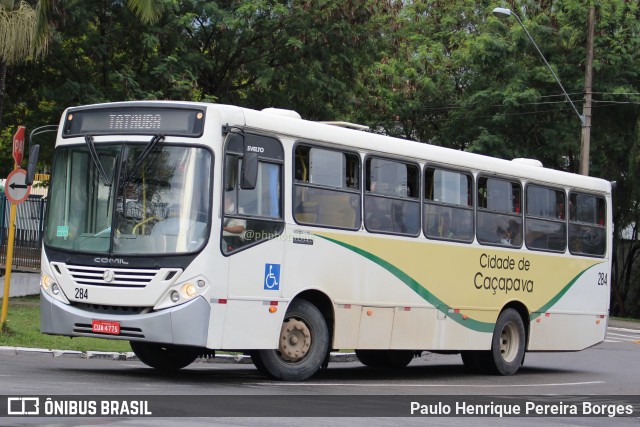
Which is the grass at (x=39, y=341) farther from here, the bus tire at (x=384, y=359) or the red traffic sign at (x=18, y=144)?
the bus tire at (x=384, y=359)

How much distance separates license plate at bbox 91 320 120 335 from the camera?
13.1 meters

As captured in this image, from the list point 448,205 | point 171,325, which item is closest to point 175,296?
point 171,325

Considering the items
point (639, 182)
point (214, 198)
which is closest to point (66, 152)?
point (214, 198)

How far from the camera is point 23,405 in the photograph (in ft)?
31.7

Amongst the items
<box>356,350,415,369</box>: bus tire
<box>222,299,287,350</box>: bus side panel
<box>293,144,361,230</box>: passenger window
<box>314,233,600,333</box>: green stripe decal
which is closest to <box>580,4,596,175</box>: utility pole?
<box>314,233,600,333</box>: green stripe decal

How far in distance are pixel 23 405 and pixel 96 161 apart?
4.62m

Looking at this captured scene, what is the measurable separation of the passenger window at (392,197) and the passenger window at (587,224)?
4.87 metres

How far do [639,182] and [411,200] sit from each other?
78.4ft

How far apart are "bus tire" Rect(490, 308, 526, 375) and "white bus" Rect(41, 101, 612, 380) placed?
0.85 m

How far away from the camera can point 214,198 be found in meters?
13.1

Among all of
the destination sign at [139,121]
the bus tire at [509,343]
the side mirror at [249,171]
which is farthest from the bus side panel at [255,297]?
the bus tire at [509,343]

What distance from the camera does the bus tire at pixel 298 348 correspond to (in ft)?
46.2

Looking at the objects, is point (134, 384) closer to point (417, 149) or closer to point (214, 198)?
point (214, 198)

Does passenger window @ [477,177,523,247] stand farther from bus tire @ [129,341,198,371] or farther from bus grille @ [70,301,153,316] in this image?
bus grille @ [70,301,153,316]
